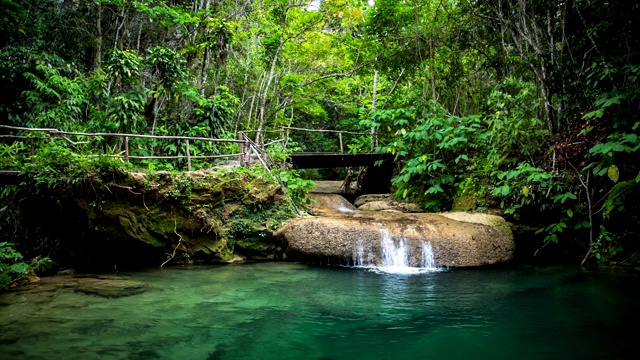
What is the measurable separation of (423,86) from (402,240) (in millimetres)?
7073

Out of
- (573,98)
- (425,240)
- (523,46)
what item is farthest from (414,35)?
(425,240)

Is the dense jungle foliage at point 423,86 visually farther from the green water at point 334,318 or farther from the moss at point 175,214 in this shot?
the green water at point 334,318

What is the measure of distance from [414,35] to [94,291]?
38.2ft

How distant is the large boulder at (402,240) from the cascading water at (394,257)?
2 centimetres

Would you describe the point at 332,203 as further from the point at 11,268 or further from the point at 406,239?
the point at 11,268

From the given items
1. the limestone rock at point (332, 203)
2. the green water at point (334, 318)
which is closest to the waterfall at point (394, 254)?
the green water at point (334, 318)

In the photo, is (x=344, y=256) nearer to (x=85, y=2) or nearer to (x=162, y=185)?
(x=162, y=185)

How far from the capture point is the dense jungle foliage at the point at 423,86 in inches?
315

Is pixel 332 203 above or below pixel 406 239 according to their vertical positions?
above

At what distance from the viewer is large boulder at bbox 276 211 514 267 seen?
889 centimetres

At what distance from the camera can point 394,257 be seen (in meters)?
9.04

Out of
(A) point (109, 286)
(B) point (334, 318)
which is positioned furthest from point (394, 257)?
(A) point (109, 286)

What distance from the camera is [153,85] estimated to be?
13641mm

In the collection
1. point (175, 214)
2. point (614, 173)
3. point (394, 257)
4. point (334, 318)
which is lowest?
point (334, 318)
